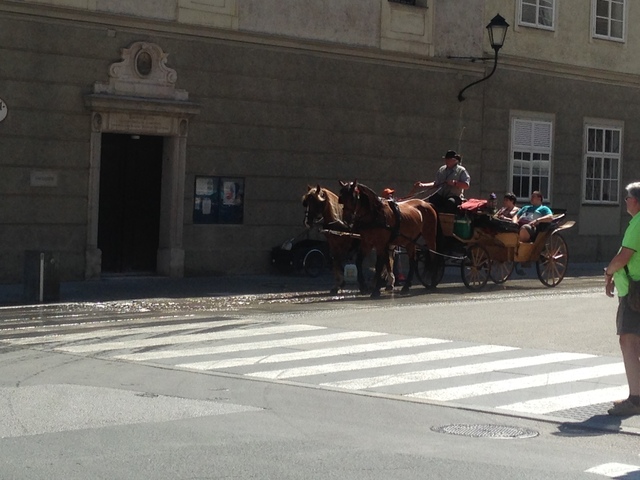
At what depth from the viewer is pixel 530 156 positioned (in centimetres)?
2959

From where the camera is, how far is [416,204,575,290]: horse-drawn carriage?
21.3 meters

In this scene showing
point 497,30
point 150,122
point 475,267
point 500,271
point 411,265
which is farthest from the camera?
point 497,30

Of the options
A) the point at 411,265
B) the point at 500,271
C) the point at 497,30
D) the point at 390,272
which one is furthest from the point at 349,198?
the point at 497,30

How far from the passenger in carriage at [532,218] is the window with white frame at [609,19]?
32.3ft

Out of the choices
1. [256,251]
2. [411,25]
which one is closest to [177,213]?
[256,251]

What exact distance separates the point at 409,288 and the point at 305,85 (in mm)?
5378

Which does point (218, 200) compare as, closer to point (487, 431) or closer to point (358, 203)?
point (358, 203)

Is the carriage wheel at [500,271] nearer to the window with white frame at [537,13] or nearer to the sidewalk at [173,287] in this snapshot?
the sidewalk at [173,287]

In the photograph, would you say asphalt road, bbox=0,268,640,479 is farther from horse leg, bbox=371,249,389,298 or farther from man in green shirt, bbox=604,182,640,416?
horse leg, bbox=371,249,389,298

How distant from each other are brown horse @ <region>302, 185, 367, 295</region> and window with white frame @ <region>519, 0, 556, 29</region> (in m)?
10.9

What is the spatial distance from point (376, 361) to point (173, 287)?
8.94 metres

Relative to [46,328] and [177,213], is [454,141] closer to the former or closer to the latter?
[177,213]

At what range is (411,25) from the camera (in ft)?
86.4

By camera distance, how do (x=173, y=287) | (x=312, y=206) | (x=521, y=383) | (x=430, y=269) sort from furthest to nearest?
(x=430, y=269) < (x=173, y=287) < (x=312, y=206) < (x=521, y=383)
